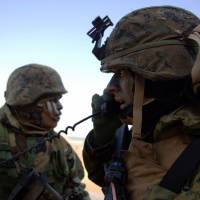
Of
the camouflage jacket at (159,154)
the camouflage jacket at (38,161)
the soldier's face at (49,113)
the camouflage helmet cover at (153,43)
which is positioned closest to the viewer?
the camouflage jacket at (159,154)

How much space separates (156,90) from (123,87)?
0.57 feet

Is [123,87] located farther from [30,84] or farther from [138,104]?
[30,84]

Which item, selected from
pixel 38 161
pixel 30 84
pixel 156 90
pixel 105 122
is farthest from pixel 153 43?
pixel 30 84

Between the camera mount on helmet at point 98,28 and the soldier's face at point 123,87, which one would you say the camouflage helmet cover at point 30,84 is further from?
the soldier's face at point 123,87

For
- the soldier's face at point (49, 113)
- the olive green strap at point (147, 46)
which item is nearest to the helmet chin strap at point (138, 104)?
the olive green strap at point (147, 46)

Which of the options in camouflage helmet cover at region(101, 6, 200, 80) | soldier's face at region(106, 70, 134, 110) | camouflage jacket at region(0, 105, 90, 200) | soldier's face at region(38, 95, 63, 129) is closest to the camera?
camouflage helmet cover at region(101, 6, 200, 80)

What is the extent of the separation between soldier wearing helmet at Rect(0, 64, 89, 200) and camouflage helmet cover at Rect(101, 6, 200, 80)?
327 centimetres

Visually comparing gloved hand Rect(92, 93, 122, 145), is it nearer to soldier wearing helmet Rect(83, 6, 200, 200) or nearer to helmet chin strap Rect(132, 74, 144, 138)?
soldier wearing helmet Rect(83, 6, 200, 200)

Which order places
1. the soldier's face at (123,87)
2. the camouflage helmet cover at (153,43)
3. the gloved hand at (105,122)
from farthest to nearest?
the gloved hand at (105,122), the soldier's face at (123,87), the camouflage helmet cover at (153,43)

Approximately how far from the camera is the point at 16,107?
6332 mm

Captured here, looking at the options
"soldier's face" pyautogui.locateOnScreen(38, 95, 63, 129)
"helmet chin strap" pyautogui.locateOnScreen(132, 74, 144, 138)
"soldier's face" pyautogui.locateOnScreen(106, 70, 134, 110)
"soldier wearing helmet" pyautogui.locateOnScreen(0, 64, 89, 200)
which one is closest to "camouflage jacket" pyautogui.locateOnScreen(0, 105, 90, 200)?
"soldier wearing helmet" pyautogui.locateOnScreen(0, 64, 89, 200)

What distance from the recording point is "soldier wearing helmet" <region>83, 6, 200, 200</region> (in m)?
1.86

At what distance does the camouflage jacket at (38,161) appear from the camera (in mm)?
5480

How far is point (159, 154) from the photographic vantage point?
6.56 feet
